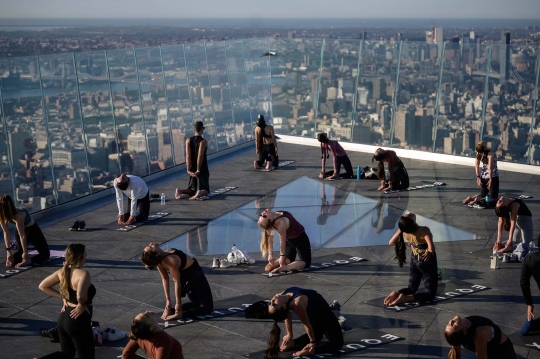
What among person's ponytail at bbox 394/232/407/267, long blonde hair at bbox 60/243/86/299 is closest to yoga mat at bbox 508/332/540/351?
person's ponytail at bbox 394/232/407/267

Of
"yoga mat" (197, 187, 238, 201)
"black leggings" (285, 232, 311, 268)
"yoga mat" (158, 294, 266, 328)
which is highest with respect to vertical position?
"black leggings" (285, 232, 311, 268)

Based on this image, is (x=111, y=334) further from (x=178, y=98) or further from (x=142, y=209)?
(x=178, y=98)

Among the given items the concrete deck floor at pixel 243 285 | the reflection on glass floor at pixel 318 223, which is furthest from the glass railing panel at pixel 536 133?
the reflection on glass floor at pixel 318 223

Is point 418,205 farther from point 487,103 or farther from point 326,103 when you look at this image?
point 326,103

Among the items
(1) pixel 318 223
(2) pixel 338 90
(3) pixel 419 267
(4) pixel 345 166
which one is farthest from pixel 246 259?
(2) pixel 338 90

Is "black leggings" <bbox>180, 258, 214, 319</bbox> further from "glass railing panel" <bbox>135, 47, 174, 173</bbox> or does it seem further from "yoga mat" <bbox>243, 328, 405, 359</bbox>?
"glass railing panel" <bbox>135, 47, 174, 173</bbox>

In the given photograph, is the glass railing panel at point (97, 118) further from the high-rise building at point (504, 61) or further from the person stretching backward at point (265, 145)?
the high-rise building at point (504, 61)

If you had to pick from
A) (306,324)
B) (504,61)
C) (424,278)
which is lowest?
(424,278)
